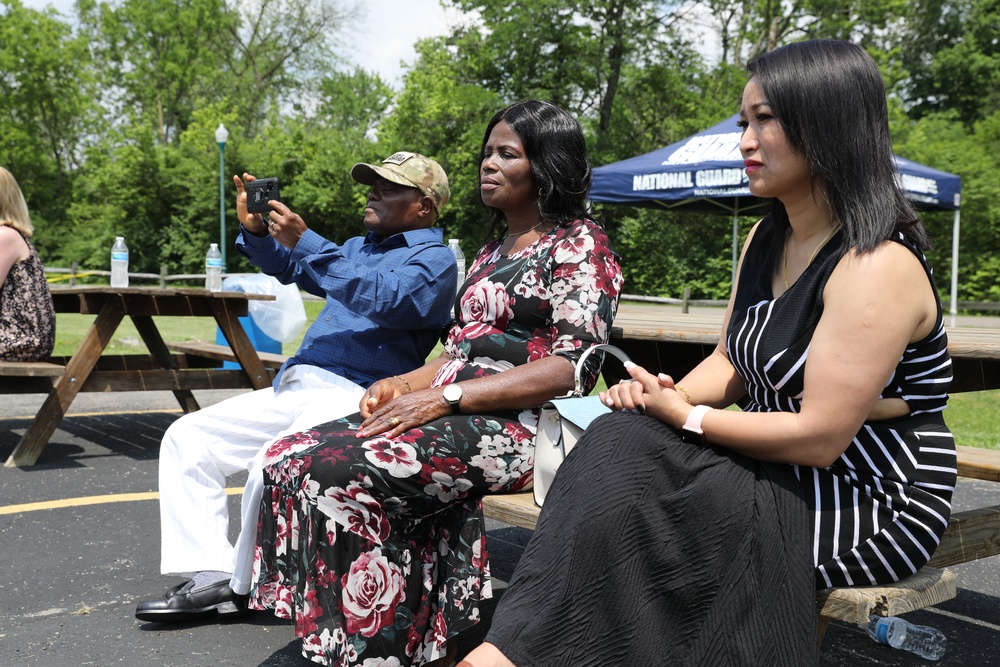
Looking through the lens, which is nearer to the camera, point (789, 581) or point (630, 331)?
point (789, 581)

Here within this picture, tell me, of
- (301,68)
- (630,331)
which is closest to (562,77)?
(301,68)

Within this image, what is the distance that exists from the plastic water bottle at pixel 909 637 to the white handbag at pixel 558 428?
132 cm

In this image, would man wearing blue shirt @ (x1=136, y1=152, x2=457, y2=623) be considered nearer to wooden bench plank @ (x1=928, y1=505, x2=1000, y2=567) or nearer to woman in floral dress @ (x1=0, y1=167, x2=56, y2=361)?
wooden bench plank @ (x1=928, y1=505, x2=1000, y2=567)

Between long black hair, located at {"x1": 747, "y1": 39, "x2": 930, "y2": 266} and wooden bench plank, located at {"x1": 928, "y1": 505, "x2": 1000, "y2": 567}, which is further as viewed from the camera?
wooden bench plank, located at {"x1": 928, "y1": 505, "x2": 1000, "y2": 567}

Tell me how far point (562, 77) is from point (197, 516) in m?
31.5

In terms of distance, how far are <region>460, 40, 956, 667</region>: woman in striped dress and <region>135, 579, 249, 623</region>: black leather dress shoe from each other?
1.56 m

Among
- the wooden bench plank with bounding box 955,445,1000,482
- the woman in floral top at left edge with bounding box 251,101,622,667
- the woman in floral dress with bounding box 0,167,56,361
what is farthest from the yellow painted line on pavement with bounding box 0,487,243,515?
the wooden bench plank with bounding box 955,445,1000,482

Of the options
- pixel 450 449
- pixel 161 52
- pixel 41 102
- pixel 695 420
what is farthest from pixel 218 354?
pixel 161 52

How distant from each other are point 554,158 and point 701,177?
7569 millimetres

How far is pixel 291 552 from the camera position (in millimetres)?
2506

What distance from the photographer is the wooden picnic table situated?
17.4 feet

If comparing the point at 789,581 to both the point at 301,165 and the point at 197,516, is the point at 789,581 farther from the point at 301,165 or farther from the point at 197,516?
the point at 301,165

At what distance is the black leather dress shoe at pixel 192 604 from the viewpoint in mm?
3021

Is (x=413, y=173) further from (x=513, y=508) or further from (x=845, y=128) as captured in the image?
(x=845, y=128)
